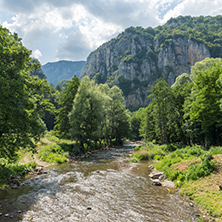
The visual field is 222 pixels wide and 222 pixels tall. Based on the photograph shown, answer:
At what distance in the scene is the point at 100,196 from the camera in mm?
11445

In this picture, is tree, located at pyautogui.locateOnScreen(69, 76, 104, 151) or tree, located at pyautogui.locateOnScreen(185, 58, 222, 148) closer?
tree, located at pyautogui.locateOnScreen(185, 58, 222, 148)

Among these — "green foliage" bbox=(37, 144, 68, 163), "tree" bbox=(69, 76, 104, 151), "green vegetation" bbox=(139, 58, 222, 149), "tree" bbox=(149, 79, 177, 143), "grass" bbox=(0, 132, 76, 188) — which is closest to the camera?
"grass" bbox=(0, 132, 76, 188)

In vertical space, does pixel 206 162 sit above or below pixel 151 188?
above

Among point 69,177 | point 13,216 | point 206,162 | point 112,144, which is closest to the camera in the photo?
point 13,216

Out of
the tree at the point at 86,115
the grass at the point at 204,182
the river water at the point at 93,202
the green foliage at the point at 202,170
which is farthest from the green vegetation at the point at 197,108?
the river water at the point at 93,202

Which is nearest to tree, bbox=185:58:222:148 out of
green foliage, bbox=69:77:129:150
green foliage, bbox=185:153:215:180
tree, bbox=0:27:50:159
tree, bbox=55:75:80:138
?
green foliage, bbox=185:153:215:180

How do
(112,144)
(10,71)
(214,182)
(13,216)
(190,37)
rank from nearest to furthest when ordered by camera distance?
(13,216) < (214,182) < (10,71) < (112,144) < (190,37)

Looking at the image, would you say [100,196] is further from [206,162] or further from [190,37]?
[190,37]

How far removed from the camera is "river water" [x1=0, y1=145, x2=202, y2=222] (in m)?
8.66

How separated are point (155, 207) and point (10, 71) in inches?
565

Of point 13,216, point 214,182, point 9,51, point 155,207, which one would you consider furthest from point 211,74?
point 13,216

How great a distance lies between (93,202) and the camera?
10.4 meters

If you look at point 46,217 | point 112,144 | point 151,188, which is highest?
point 46,217

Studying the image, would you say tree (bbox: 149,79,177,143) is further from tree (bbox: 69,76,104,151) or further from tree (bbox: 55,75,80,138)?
tree (bbox: 55,75,80,138)
